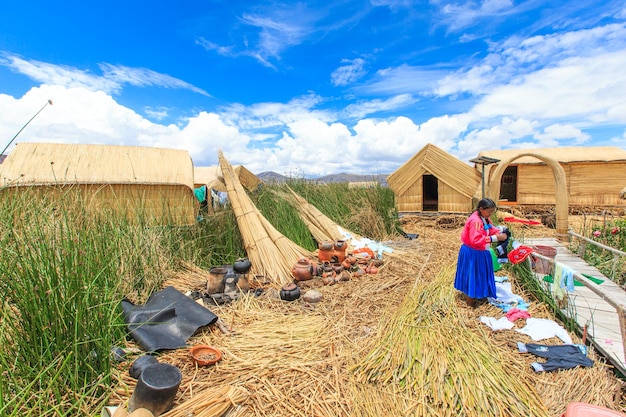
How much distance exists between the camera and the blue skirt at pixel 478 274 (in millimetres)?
3576

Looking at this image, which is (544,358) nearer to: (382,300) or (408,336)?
(408,336)

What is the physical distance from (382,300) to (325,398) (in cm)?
183

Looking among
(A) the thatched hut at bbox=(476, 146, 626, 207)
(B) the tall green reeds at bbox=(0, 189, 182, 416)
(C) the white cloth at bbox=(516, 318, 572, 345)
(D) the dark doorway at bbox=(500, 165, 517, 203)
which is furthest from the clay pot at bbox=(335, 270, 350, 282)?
(D) the dark doorway at bbox=(500, 165, 517, 203)

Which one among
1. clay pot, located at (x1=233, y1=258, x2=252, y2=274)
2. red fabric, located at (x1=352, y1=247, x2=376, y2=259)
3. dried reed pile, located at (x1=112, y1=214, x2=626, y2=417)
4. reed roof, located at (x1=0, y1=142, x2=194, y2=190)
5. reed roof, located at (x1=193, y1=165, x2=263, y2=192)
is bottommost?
dried reed pile, located at (x1=112, y1=214, x2=626, y2=417)

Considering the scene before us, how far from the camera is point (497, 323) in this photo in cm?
319

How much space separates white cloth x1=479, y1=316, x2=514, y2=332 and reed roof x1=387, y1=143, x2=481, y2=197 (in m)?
6.52

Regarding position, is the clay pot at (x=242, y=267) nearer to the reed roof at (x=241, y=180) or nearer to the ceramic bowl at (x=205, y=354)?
the ceramic bowl at (x=205, y=354)

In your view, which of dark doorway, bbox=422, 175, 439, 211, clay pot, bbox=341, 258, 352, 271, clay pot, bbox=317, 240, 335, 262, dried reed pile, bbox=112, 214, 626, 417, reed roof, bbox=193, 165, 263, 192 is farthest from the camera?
dark doorway, bbox=422, 175, 439, 211

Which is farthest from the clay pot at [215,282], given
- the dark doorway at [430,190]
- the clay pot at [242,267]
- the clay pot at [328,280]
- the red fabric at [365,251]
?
the dark doorway at [430,190]

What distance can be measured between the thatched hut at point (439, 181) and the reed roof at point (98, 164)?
230 inches

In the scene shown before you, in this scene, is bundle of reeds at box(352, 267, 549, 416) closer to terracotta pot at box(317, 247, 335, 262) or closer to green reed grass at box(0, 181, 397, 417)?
green reed grass at box(0, 181, 397, 417)

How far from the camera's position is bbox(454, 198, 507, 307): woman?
354 cm

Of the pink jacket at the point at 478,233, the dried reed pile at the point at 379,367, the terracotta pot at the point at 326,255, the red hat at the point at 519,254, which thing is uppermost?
the pink jacket at the point at 478,233

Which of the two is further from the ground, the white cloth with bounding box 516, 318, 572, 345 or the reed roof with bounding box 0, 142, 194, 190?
the reed roof with bounding box 0, 142, 194, 190
